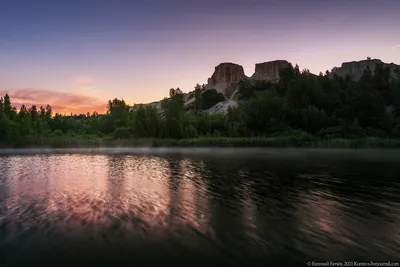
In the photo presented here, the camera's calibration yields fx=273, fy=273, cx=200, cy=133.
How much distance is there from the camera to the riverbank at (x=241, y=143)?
177ft

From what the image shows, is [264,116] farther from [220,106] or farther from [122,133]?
[220,106]

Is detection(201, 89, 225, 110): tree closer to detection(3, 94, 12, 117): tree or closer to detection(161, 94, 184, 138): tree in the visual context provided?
detection(161, 94, 184, 138): tree

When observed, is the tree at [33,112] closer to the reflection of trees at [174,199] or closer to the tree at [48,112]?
the tree at [48,112]

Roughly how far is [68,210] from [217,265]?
781cm

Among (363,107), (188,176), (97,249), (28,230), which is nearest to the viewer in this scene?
(97,249)

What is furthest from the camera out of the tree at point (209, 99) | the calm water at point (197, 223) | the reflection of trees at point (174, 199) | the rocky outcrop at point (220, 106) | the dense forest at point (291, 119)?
the tree at point (209, 99)

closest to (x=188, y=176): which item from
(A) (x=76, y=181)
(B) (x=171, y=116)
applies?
(A) (x=76, y=181)

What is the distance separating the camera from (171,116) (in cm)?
7019

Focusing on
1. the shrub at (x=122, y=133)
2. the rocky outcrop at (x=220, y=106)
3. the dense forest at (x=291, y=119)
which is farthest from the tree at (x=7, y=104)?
the rocky outcrop at (x=220, y=106)

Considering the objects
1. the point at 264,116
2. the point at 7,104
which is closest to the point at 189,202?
the point at 264,116

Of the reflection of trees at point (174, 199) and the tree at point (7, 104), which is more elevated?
the tree at point (7, 104)

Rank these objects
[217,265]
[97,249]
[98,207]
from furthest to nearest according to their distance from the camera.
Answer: [98,207], [97,249], [217,265]

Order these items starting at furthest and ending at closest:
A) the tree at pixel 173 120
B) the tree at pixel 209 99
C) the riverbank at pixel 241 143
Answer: the tree at pixel 209 99 < the tree at pixel 173 120 < the riverbank at pixel 241 143

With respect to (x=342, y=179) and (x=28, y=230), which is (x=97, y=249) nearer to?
(x=28, y=230)
